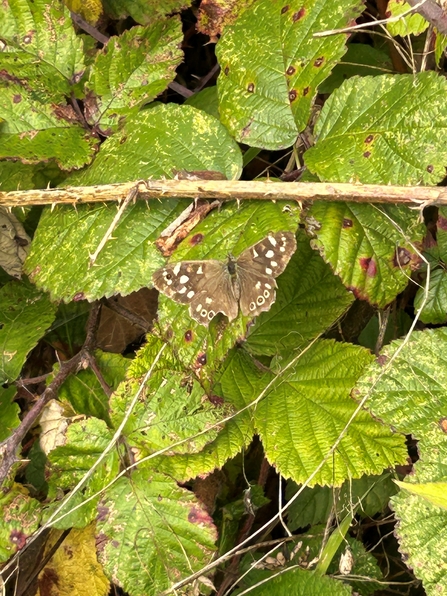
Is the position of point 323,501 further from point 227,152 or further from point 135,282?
point 227,152

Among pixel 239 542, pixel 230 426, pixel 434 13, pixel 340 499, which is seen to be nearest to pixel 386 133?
pixel 434 13

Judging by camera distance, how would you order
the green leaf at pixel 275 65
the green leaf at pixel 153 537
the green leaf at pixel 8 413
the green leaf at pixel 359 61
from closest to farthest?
the green leaf at pixel 275 65
the green leaf at pixel 153 537
the green leaf at pixel 8 413
the green leaf at pixel 359 61

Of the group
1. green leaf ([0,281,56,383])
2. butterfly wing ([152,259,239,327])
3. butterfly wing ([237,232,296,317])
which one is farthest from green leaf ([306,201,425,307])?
green leaf ([0,281,56,383])

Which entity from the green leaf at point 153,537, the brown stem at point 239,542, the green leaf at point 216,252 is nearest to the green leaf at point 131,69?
the green leaf at point 216,252

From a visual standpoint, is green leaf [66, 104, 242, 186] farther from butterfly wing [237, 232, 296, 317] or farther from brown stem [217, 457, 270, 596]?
brown stem [217, 457, 270, 596]

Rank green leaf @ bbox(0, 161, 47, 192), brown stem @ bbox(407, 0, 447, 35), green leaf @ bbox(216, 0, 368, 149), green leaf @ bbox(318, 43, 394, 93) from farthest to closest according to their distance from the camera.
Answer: green leaf @ bbox(318, 43, 394, 93) < green leaf @ bbox(0, 161, 47, 192) < green leaf @ bbox(216, 0, 368, 149) < brown stem @ bbox(407, 0, 447, 35)

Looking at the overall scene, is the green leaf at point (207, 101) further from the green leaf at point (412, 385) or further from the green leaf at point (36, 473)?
the green leaf at point (36, 473)
